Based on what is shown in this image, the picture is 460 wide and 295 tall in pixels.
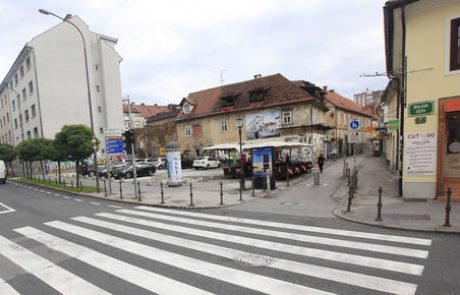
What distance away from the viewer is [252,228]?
7.38 metres

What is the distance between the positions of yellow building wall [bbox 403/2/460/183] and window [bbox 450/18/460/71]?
0.37 ft

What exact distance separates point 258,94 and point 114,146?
21.5 m

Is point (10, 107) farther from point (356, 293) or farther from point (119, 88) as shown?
point (356, 293)

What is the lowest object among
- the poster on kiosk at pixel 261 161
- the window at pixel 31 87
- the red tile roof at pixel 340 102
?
the poster on kiosk at pixel 261 161

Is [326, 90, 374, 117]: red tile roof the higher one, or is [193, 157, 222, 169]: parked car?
[326, 90, 374, 117]: red tile roof

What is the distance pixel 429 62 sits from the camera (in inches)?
368

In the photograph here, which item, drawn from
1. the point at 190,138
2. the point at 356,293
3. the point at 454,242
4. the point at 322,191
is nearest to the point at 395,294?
the point at 356,293

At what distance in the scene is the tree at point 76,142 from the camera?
17.1 meters

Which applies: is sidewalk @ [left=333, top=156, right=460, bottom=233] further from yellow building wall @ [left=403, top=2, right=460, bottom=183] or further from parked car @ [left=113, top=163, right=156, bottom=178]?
parked car @ [left=113, top=163, right=156, bottom=178]

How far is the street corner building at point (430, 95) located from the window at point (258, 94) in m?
22.4

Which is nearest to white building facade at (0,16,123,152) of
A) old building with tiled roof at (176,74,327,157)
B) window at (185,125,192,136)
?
window at (185,125,192,136)

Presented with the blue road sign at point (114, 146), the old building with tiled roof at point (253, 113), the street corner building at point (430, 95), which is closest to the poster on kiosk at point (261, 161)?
the street corner building at point (430, 95)

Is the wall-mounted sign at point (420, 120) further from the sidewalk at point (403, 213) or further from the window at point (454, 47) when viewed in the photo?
the sidewalk at point (403, 213)

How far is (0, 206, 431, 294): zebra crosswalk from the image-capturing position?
4211mm
